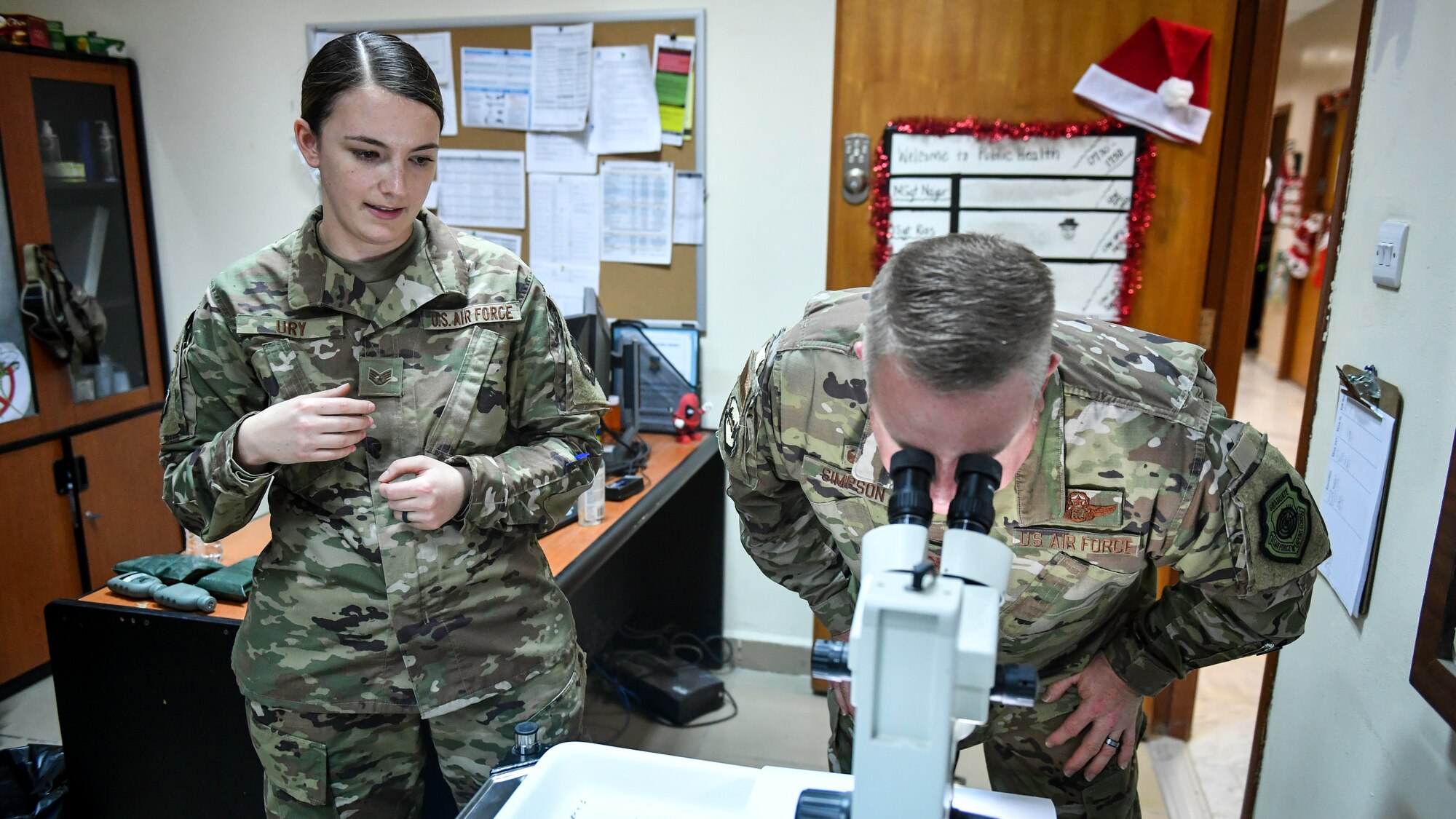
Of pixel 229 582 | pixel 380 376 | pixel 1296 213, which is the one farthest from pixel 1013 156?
pixel 1296 213

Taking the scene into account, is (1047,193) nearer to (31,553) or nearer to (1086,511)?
(1086,511)

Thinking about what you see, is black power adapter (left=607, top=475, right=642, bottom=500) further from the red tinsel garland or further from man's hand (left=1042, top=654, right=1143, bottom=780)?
man's hand (left=1042, top=654, right=1143, bottom=780)

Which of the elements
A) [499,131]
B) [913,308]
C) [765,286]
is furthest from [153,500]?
[913,308]

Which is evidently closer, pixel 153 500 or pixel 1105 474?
pixel 1105 474

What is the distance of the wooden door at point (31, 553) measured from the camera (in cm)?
266

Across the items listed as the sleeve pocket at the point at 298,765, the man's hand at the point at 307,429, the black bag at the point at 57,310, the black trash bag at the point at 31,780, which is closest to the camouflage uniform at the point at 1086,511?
the man's hand at the point at 307,429

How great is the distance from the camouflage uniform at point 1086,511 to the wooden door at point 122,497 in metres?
2.47

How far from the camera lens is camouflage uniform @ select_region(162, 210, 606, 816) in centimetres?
122

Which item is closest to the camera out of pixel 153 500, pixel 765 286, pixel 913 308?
pixel 913 308

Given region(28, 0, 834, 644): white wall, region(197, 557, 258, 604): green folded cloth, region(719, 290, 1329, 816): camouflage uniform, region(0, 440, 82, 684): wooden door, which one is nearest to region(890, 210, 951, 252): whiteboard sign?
region(28, 0, 834, 644): white wall

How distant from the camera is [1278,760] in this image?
5.48 feet

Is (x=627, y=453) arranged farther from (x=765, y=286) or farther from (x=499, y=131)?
(x=499, y=131)

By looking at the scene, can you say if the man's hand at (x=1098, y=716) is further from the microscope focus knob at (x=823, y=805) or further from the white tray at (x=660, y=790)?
the microscope focus knob at (x=823, y=805)

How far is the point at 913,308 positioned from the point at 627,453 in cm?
167
